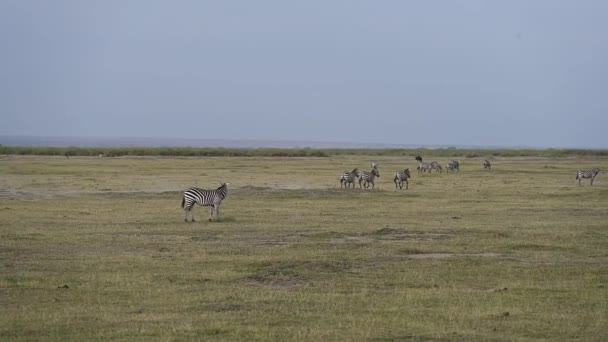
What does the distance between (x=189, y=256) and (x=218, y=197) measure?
332 inches

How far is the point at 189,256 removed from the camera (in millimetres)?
17484

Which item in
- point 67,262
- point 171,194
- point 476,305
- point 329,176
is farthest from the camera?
point 329,176

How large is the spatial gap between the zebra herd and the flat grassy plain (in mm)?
543

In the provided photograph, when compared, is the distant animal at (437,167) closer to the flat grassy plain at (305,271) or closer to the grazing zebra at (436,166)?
the grazing zebra at (436,166)

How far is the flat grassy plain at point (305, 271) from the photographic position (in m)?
11.2

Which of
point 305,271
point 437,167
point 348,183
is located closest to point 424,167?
point 437,167

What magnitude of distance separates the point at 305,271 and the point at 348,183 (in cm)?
2652

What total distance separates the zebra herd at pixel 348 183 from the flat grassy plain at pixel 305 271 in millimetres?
543

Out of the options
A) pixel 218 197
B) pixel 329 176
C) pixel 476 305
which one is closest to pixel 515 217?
pixel 218 197

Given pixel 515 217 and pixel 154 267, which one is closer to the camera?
pixel 154 267

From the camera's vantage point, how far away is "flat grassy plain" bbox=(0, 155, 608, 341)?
11227 mm

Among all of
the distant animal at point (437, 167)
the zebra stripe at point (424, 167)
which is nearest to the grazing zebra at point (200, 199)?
the zebra stripe at point (424, 167)

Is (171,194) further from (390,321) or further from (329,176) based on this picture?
(390,321)

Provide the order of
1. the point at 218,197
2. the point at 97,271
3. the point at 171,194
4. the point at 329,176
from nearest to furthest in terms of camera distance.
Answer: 1. the point at 97,271
2. the point at 218,197
3. the point at 171,194
4. the point at 329,176
